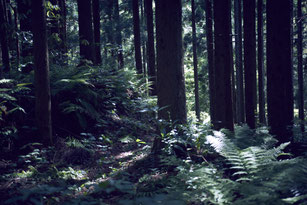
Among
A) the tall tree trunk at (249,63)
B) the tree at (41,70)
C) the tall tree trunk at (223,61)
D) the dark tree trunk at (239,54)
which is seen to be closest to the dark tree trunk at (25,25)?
the tree at (41,70)

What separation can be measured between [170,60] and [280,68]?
118 inches

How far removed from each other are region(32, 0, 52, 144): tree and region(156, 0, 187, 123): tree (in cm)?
261

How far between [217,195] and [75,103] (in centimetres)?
563

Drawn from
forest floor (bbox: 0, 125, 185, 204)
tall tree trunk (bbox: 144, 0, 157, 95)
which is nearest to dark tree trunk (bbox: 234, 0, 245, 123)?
tall tree trunk (bbox: 144, 0, 157, 95)

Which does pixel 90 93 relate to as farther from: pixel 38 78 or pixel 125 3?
pixel 125 3

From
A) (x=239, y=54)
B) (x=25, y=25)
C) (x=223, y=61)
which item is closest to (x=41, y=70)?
(x=223, y=61)

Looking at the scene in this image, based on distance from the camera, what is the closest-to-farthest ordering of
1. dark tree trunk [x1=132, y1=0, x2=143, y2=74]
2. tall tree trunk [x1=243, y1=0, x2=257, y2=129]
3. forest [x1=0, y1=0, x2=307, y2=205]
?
forest [x1=0, y1=0, x2=307, y2=205]
tall tree trunk [x1=243, y1=0, x2=257, y2=129]
dark tree trunk [x1=132, y1=0, x2=143, y2=74]

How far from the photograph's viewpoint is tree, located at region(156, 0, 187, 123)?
A: 594 cm

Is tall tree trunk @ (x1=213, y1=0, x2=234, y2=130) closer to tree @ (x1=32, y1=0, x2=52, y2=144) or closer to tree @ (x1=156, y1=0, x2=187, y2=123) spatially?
tree @ (x1=156, y1=0, x2=187, y2=123)

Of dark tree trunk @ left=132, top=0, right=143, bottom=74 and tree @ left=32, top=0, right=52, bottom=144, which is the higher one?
dark tree trunk @ left=132, top=0, right=143, bottom=74

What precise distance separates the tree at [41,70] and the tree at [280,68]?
556 cm

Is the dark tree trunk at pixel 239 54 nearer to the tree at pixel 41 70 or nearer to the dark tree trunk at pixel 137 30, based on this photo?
the dark tree trunk at pixel 137 30

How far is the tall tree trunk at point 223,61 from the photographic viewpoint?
7805 millimetres

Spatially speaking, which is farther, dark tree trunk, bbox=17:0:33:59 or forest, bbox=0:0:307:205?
dark tree trunk, bbox=17:0:33:59
